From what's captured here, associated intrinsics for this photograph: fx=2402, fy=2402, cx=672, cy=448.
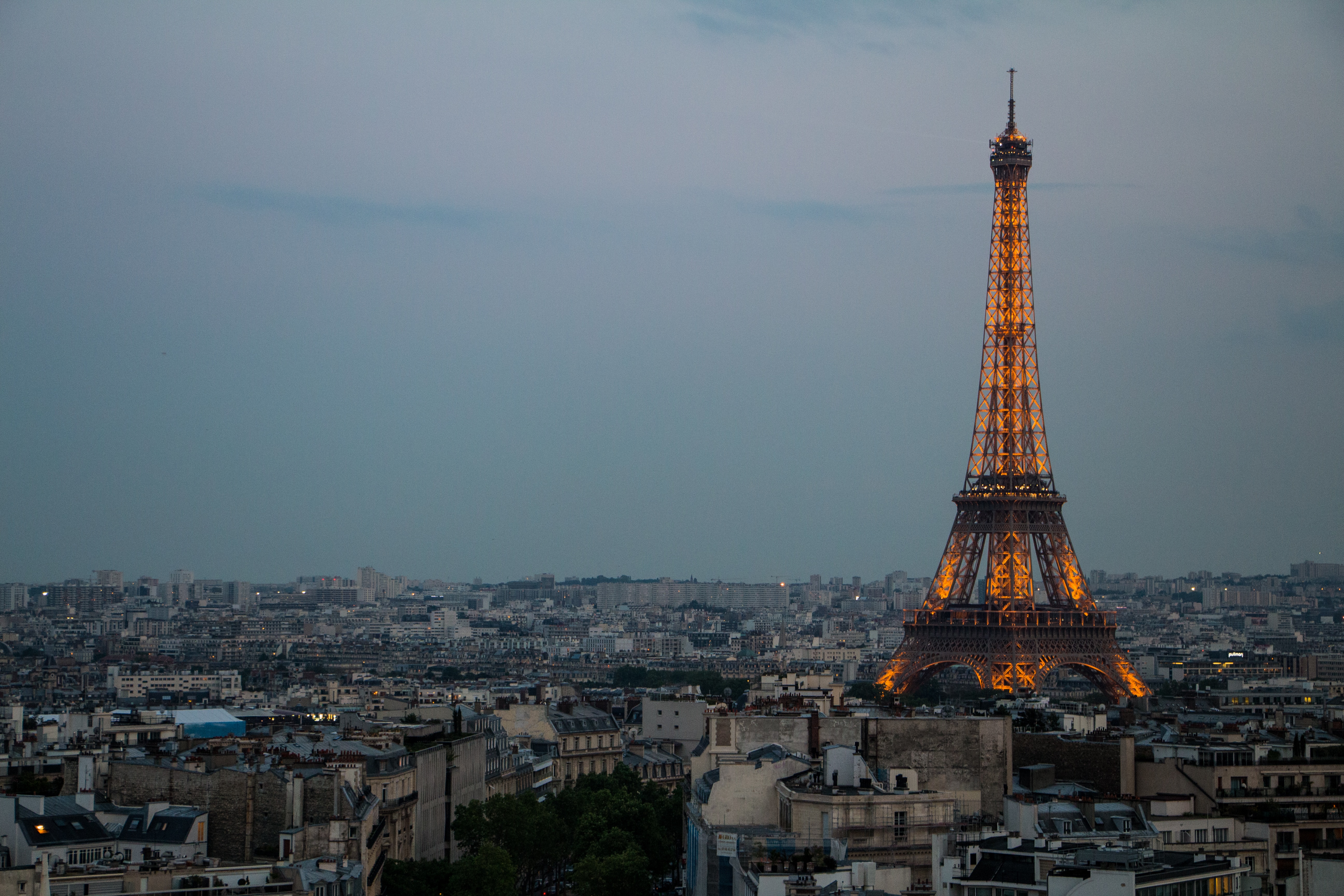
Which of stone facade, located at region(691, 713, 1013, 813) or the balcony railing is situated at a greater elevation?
stone facade, located at region(691, 713, 1013, 813)

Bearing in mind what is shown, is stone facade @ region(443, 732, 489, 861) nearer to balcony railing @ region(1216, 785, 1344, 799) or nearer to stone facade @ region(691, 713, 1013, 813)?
stone facade @ region(691, 713, 1013, 813)

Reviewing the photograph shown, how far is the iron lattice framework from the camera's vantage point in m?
98.8

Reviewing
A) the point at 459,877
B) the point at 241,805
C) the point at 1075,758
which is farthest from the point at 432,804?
the point at 1075,758

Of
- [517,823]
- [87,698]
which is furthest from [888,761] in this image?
[87,698]

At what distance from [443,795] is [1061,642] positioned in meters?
46.0

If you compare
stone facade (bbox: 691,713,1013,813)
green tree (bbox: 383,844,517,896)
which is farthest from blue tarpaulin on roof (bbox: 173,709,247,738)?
stone facade (bbox: 691,713,1013,813)

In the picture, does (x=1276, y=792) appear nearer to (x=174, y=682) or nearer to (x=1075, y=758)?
(x=1075, y=758)

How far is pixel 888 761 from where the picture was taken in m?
45.4

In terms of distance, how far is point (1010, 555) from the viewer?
10138cm

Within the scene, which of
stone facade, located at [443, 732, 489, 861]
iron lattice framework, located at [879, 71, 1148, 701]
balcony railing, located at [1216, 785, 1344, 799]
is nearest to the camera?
balcony railing, located at [1216, 785, 1344, 799]

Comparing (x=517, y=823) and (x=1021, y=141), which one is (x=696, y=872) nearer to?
(x=517, y=823)

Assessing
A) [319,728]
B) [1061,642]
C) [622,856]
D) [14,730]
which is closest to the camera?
[622,856]

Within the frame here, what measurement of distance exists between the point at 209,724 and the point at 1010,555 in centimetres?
4311

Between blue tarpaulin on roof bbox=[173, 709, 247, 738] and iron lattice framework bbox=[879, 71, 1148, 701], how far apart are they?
3237cm
